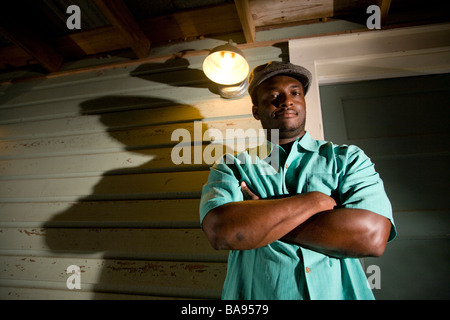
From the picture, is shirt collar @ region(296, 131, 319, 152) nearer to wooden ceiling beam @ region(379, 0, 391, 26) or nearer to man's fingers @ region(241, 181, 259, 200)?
man's fingers @ region(241, 181, 259, 200)

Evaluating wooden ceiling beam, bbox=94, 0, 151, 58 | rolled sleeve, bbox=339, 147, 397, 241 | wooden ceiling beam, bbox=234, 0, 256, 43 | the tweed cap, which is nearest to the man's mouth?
A: the tweed cap

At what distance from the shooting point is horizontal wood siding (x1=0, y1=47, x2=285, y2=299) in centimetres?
192

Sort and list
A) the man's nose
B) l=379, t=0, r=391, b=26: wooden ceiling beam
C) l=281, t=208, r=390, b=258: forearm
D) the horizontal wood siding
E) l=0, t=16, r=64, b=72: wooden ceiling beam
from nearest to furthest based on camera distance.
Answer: l=281, t=208, r=390, b=258: forearm → the man's nose → the horizontal wood siding → l=379, t=0, r=391, b=26: wooden ceiling beam → l=0, t=16, r=64, b=72: wooden ceiling beam

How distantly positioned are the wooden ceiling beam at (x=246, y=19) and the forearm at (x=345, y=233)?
2083 millimetres

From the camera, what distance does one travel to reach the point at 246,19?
221 cm

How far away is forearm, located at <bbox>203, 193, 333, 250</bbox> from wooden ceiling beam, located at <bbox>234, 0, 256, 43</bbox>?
1.98 m

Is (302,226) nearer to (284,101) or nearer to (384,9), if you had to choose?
(284,101)

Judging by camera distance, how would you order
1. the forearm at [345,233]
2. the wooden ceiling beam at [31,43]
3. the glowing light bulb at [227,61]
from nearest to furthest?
the forearm at [345,233]
the glowing light bulb at [227,61]
the wooden ceiling beam at [31,43]

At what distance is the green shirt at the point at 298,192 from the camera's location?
1.03 meters

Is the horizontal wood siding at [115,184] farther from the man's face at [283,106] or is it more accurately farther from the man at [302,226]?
the man at [302,226]

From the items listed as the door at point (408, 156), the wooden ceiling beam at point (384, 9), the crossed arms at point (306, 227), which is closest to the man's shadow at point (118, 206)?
the crossed arms at point (306, 227)

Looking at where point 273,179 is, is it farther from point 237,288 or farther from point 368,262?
point 368,262

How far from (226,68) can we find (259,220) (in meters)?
1.68

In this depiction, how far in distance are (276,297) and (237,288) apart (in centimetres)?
21
